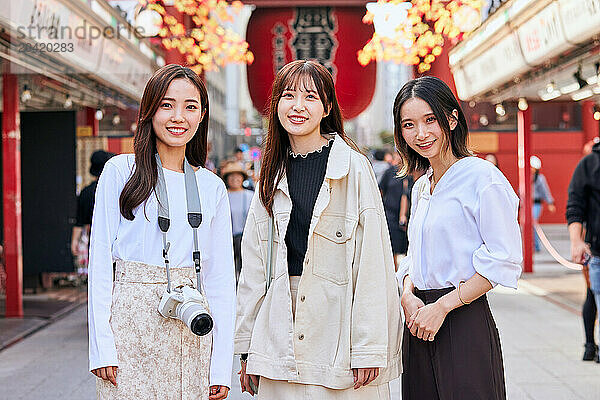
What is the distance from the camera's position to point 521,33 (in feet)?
27.2

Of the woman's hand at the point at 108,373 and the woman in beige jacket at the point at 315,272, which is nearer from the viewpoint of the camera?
the woman's hand at the point at 108,373

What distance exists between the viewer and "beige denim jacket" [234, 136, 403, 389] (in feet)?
9.10

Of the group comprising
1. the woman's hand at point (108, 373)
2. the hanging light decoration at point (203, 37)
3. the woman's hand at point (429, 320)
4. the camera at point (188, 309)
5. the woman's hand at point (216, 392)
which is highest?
the hanging light decoration at point (203, 37)

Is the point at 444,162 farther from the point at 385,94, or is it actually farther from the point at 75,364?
the point at 385,94

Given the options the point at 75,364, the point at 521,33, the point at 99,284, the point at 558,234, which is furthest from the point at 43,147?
the point at 558,234

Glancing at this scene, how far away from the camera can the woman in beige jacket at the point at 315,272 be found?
2.79 meters

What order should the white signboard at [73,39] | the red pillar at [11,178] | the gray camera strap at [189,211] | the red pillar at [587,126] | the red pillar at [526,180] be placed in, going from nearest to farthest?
the gray camera strap at [189,211] → the white signboard at [73,39] → the red pillar at [11,178] → the red pillar at [526,180] → the red pillar at [587,126]

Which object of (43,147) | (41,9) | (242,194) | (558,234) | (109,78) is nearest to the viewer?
(41,9)

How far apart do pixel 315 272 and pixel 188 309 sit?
52 centimetres

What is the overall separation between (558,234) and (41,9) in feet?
52.1

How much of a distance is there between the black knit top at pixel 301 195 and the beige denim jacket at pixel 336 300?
0.13ft

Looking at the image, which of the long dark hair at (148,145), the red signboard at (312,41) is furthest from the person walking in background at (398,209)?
the long dark hair at (148,145)

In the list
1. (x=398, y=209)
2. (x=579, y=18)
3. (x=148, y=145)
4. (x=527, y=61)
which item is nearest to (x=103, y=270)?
(x=148, y=145)

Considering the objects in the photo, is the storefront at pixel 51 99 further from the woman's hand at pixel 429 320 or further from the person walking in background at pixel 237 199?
the woman's hand at pixel 429 320
